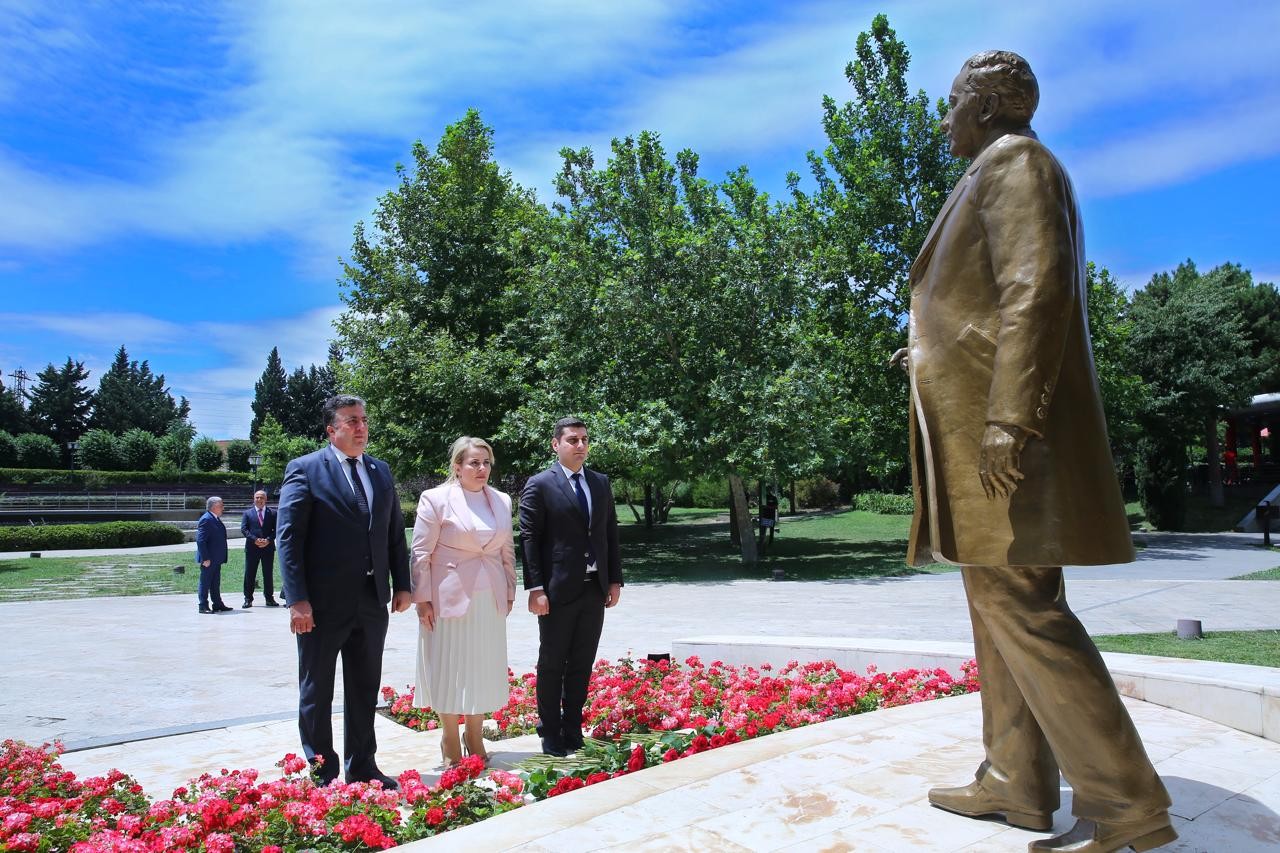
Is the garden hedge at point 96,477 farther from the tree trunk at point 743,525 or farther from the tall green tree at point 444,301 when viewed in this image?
the tree trunk at point 743,525

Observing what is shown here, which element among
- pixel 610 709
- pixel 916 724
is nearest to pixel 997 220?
pixel 916 724

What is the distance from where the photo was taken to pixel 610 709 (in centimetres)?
614

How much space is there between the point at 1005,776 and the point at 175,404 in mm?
100355

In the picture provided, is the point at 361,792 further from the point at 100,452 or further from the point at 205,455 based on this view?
the point at 205,455

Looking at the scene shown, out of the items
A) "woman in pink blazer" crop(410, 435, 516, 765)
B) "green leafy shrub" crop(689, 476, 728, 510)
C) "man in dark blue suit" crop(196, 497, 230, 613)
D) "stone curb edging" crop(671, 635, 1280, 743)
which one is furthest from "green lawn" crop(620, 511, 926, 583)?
"woman in pink blazer" crop(410, 435, 516, 765)

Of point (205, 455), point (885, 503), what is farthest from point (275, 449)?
point (885, 503)

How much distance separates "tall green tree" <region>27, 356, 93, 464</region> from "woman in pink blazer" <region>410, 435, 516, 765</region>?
272 feet

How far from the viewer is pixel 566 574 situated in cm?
575

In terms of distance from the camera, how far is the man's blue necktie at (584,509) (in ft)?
19.2

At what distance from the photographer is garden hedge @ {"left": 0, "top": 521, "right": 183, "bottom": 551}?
3109 cm

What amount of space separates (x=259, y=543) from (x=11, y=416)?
234 feet

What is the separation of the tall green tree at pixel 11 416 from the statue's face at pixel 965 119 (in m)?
84.1

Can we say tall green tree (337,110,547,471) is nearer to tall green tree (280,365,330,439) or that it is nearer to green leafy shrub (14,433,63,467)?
green leafy shrub (14,433,63,467)

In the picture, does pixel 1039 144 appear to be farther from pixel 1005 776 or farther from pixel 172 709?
pixel 172 709
